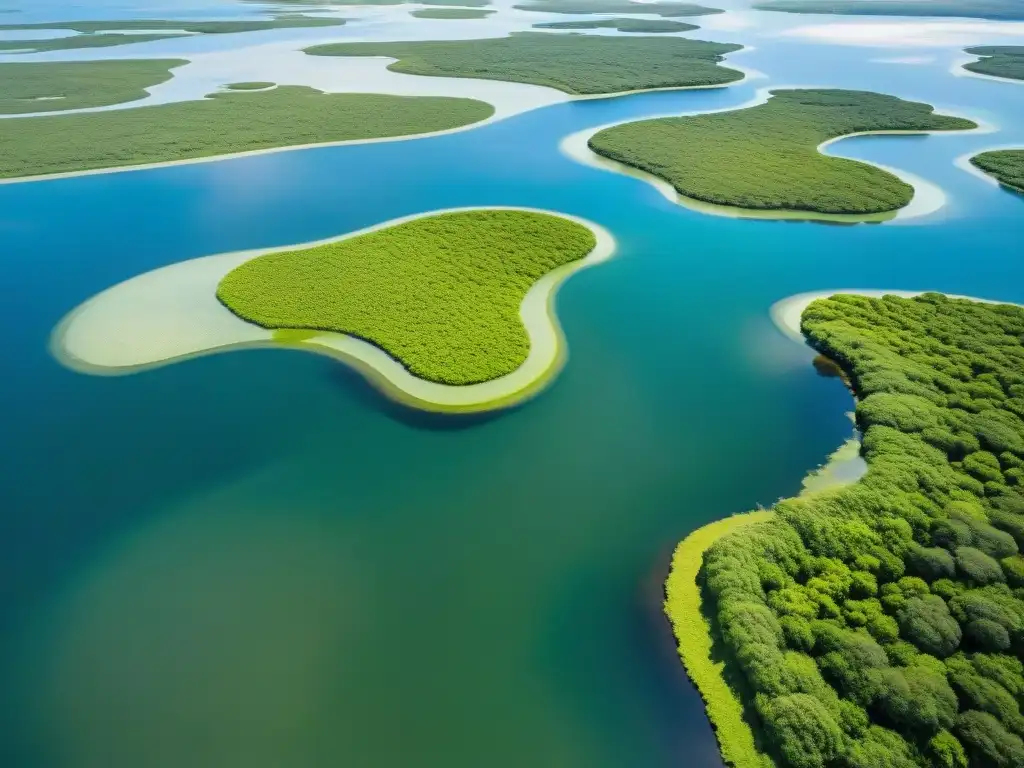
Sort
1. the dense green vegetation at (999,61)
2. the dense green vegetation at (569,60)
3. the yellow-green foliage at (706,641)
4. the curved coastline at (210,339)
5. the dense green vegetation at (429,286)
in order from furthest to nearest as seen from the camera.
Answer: the dense green vegetation at (999,61) → the dense green vegetation at (569,60) → the dense green vegetation at (429,286) → the curved coastline at (210,339) → the yellow-green foliage at (706,641)

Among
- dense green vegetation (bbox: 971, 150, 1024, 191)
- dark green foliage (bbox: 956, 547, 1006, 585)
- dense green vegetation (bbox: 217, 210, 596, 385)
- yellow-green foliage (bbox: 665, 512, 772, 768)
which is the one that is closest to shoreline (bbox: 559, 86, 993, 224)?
dense green vegetation (bbox: 971, 150, 1024, 191)

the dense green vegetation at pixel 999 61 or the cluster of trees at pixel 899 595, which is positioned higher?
the dense green vegetation at pixel 999 61

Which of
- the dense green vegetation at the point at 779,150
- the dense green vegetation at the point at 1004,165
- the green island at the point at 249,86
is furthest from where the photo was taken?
the green island at the point at 249,86

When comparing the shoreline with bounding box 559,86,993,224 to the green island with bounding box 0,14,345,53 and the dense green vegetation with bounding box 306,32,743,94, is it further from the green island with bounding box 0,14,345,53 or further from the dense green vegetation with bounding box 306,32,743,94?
the green island with bounding box 0,14,345,53

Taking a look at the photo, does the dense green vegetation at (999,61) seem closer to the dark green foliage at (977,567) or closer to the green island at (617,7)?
the green island at (617,7)

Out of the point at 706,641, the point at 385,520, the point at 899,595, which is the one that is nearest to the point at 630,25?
the point at 385,520

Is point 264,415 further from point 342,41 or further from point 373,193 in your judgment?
point 342,41

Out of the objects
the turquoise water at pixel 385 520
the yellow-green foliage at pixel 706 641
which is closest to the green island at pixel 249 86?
the turquoise water at pixel 385 520

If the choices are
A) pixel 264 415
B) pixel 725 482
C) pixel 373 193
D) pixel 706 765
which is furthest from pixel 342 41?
pixel 706 765
